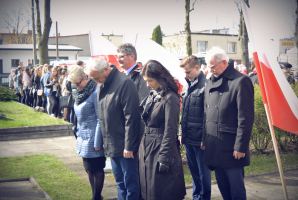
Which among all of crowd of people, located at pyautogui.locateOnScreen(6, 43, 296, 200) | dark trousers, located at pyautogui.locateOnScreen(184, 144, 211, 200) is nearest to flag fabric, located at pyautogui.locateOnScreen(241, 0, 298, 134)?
crowd of people, located at pyautogui.locateOnScreen(6, 43, 296, 200)

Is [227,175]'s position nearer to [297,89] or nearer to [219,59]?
[219,59]

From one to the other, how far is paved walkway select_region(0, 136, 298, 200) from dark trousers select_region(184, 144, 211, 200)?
1.20 ft

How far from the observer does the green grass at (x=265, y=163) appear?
5.60 metres

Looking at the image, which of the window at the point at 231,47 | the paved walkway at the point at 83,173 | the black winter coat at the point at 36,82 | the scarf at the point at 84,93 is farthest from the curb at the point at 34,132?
the window at the point at 231,47

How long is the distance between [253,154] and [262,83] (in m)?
3.55

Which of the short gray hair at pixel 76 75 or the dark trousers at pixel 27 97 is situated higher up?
the short gray hair at pixel 76 75

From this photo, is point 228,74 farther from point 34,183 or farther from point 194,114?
point 34,183

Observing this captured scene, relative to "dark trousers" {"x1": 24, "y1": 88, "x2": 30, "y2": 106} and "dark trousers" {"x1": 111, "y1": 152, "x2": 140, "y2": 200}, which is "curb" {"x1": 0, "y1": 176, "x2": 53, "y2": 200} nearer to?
"dark trousers" {"x1": 111, "y1": 152, "x2": 140, "y2": 200}

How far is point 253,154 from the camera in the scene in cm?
672

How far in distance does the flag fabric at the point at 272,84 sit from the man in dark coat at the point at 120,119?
1.48 m

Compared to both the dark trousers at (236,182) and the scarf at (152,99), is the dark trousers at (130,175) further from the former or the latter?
the dark trousers at (236,182)

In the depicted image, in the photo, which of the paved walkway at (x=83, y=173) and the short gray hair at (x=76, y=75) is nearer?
the short gray hair at (x=76, y=75)

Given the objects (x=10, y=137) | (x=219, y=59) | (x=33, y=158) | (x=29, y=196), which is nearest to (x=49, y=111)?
(x=10, y=137)

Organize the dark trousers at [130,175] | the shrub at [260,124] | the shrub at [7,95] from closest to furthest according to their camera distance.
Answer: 1. the dark trousers at [130,175]
2. the shrub at [260,124]
3. the shrub at [7,95]
